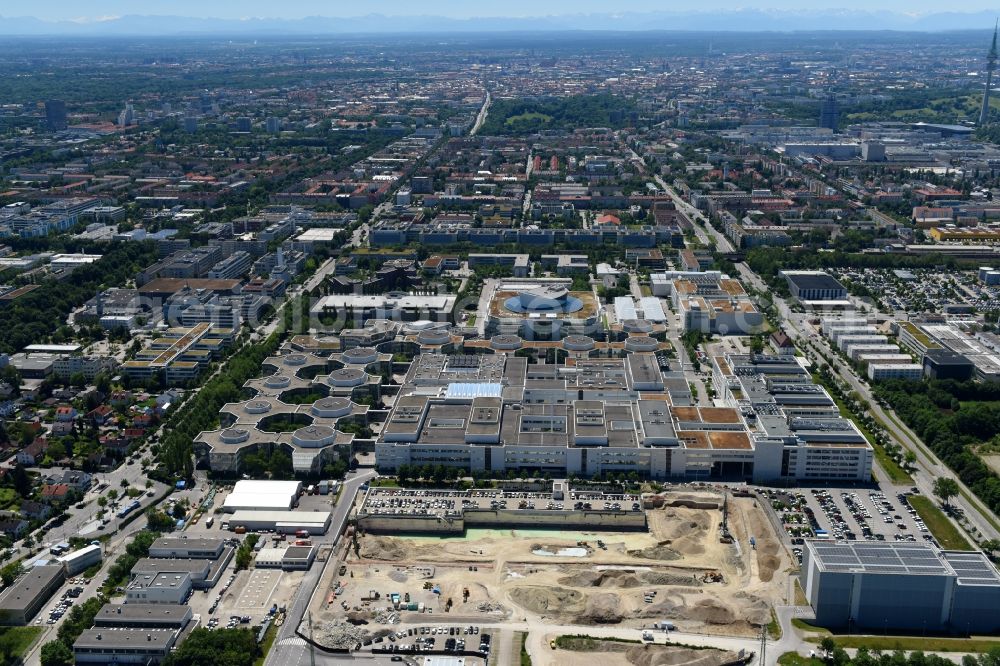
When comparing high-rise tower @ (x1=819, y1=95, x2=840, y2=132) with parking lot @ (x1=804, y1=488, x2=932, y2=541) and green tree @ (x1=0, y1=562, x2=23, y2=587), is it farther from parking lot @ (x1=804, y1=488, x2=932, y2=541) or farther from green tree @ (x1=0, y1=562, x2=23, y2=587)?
green tree @ (x1=0, y1=562, x2=23, y2=587)

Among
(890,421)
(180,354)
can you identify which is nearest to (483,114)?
(180,354)

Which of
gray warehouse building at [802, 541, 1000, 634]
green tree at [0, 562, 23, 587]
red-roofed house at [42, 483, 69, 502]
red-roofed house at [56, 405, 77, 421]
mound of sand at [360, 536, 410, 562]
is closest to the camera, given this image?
gray warehouse building at [802, 541, 1000, 634]

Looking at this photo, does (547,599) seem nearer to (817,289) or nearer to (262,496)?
(262,496)

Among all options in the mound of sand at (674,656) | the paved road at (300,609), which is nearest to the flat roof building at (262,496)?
the paved road at (300,609)

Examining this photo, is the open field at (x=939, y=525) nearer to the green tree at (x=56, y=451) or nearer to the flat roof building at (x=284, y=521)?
the flat roof building at (x=284, y=521)

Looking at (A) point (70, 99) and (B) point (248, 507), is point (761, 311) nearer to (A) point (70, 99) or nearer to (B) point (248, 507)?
(B) point (248, 507)

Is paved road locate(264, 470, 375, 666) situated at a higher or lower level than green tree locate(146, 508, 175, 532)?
lower

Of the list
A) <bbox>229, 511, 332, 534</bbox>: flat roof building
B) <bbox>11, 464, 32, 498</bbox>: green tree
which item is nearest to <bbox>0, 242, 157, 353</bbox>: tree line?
<bbox>11, 464, 32, 498</bbox>: green tree
